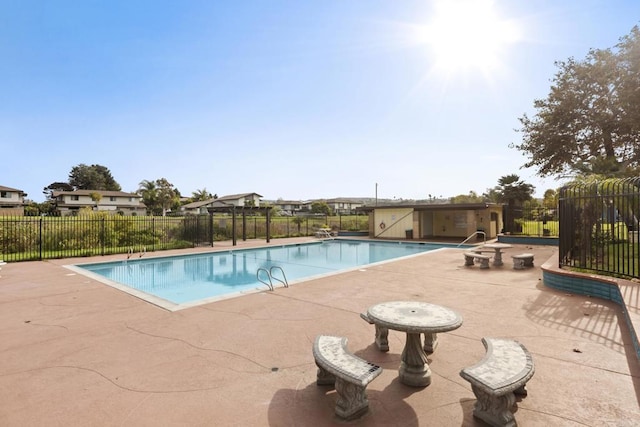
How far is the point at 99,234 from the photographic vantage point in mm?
16844

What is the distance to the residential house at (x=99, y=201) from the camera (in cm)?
5638

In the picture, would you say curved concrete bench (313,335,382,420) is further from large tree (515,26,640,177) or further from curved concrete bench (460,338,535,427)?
large tree (515,26,640,177)

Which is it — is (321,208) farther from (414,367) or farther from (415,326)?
(415,326)

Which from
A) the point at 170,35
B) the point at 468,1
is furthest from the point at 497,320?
the point at 170,35

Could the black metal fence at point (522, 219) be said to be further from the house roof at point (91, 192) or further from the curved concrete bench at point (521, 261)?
the house roof at point (91, 192)

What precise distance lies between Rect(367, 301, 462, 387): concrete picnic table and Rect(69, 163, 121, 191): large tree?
9049 cm

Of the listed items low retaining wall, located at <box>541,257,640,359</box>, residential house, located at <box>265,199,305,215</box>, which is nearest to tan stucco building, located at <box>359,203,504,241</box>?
low retaining wall, located at <box>541,257,640,359</box>

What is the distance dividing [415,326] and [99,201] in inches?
2699

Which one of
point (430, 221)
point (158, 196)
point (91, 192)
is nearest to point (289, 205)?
point (158, 196)

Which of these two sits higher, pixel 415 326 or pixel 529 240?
→ pixel 415 326

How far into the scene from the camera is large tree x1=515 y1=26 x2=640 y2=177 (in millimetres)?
17062

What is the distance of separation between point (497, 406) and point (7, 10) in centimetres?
1559

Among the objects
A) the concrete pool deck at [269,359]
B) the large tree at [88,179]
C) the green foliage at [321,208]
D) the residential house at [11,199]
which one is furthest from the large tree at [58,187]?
the concrete pool deck at [269,359]

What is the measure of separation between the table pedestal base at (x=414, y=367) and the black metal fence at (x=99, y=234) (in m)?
14.7
